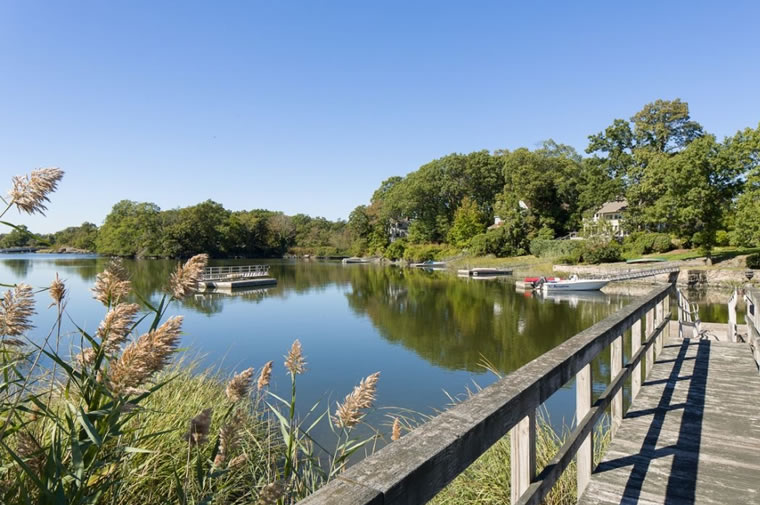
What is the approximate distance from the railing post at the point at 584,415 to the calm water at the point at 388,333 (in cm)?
266

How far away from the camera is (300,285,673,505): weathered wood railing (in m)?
0.71

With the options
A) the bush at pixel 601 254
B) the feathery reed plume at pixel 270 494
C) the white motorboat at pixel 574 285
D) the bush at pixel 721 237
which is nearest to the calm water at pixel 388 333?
the white motorboat at pixel 574 285

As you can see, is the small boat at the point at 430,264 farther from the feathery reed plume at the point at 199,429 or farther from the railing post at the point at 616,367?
the feathery reed plume at the point at 199,429

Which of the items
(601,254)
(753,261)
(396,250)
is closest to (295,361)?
(753,261)

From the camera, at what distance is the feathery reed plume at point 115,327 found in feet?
3.85

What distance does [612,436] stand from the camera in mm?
2652

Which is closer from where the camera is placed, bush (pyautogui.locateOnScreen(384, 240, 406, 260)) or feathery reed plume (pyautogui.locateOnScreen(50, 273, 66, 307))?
feathery reed plume (pyautogui.locateOnScreen(50, 273, 66, 307))

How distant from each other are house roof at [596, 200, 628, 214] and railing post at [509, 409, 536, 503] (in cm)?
4731

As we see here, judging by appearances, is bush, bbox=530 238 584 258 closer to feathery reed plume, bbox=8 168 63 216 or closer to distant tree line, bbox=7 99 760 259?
distant tree line, bbox=7 99 760 259

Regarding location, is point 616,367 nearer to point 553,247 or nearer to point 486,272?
point 486,272

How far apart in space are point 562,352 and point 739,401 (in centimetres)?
252

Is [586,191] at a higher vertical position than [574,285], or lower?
higher

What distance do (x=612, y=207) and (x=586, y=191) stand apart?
4.09 meters

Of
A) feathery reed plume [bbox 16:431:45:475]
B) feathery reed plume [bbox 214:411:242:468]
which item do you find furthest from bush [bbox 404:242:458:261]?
feathery reed plume [bbox 16:431:45:475]
